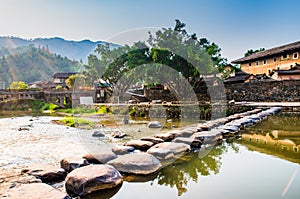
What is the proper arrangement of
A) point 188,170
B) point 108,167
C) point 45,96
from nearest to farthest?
1. point 108,167
2. point 188,170
3. point 45,96

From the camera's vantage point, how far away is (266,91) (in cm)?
2130

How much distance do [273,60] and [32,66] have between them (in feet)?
230

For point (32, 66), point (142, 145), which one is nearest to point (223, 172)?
point (142, 145)

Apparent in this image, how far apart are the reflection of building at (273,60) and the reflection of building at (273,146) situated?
22.7m

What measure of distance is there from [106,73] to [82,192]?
24.4 m

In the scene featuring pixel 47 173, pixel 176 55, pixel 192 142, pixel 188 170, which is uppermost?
pixel 176 55

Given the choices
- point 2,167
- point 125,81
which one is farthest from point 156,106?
point 2,167

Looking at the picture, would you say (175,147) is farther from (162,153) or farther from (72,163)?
(72,163)

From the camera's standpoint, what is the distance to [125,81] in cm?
2630

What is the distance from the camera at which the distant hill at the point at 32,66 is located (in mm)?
70438

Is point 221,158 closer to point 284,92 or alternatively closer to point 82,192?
point 82,192

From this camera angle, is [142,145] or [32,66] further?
Result: [32,66]

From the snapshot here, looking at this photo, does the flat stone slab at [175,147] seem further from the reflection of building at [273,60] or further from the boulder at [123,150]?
the reflection of building at [273,60]


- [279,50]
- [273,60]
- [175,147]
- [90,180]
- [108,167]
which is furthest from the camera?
[273,60]
